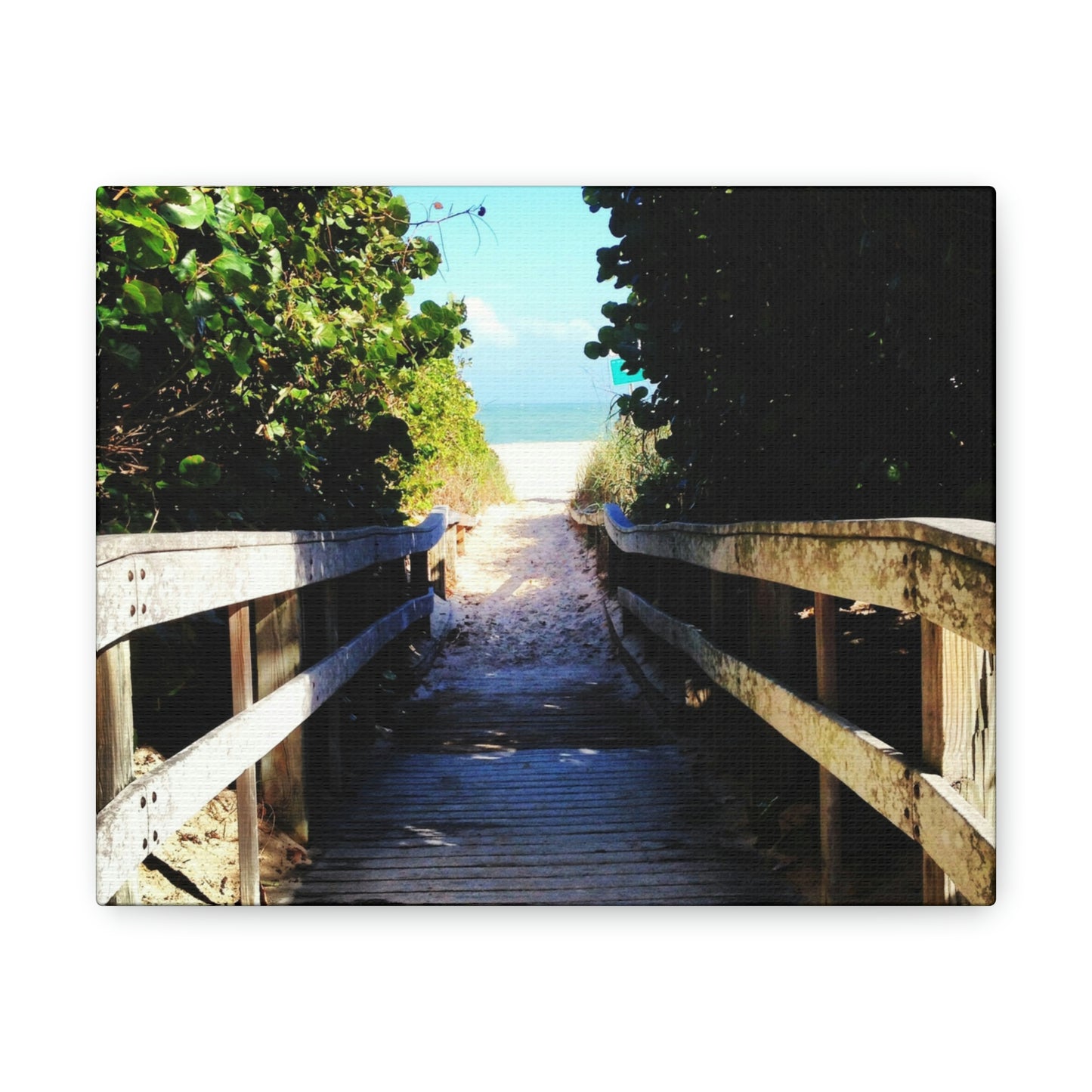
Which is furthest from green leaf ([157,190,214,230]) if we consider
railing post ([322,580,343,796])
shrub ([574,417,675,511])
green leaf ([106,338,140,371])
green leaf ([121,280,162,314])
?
shrub ([574,417,675,511])

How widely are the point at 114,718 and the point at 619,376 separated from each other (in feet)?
5.00

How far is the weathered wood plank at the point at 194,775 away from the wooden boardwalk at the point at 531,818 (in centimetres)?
35

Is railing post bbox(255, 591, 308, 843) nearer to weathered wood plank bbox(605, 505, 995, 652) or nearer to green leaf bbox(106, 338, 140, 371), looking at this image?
green leaf bbox(106, 338, 140, 371)

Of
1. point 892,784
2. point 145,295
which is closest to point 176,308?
point 145,295

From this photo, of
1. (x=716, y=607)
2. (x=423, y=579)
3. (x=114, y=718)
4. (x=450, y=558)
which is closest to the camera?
(x=114, y=718)

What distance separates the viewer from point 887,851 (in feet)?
8.14

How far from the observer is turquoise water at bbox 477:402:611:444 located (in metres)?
2.68

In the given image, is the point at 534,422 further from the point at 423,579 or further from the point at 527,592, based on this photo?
the point at 423,579

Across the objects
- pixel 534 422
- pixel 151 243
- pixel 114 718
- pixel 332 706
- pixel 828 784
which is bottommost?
pixel 828 784

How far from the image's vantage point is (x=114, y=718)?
2.02 m
